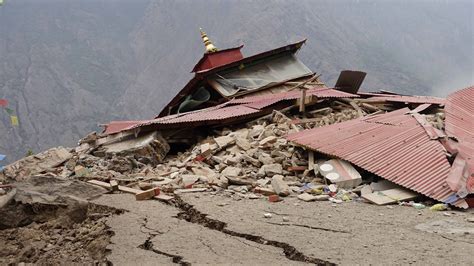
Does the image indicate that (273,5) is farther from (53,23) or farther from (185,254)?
(185,254)

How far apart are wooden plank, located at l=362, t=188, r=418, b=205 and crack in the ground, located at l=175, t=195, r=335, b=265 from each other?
7.25ft

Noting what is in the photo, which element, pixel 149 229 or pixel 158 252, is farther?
pixel 149 229

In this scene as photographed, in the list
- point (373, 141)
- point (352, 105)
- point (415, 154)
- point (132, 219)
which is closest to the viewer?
point (132, 219)

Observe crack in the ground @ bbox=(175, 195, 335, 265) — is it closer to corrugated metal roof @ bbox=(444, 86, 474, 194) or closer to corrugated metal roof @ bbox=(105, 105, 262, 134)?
corrugated metal roof @ bbox=(444, 86, 474, 194)

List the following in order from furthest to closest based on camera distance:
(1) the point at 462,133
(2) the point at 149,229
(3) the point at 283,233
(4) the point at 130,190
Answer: (1) the point at 462,133 < (4) the point at 130,190 < (2) the point at 149,229 < (3) the point at 283,233

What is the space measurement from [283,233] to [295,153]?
3.67 m

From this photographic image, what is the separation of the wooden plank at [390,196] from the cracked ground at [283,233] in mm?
164

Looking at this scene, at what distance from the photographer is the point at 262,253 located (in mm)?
4359

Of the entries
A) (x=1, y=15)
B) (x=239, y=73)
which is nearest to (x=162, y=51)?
(x=1, y=15)

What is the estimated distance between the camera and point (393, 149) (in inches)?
303

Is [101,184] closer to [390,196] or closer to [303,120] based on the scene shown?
[390,196]

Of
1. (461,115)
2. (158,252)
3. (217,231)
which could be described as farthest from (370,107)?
(158,252)

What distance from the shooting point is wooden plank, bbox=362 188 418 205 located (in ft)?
20.8

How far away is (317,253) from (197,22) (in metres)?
94.5
